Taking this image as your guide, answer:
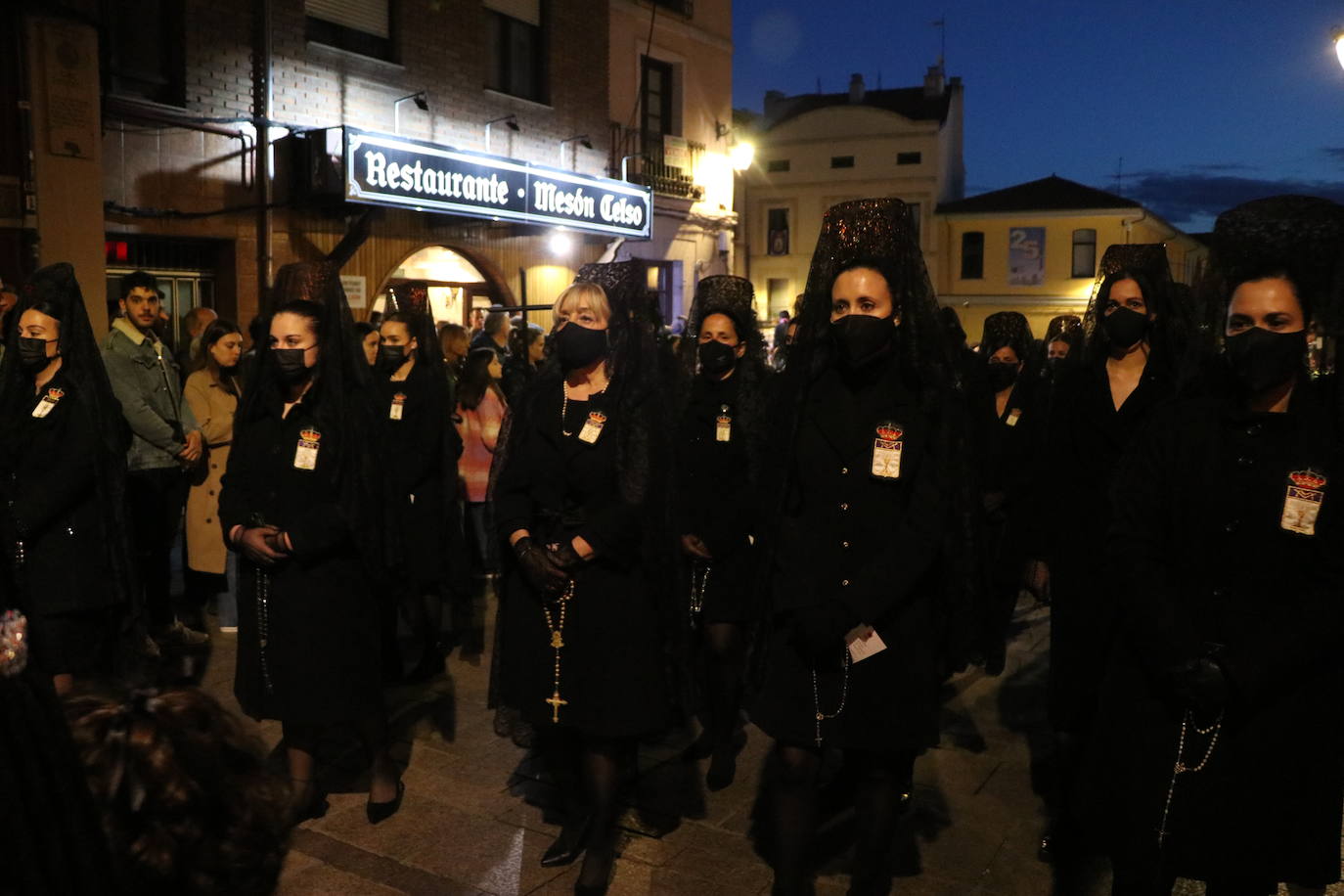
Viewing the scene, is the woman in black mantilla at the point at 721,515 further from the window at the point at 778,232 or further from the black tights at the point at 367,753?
the window at the point at 778,232

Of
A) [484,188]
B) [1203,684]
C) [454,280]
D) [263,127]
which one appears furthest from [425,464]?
[454,280]

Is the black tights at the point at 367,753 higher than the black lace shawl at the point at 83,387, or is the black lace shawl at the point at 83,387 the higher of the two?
the black lace shawl at the point at 83,387

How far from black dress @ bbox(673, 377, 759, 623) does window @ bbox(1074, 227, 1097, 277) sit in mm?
41455

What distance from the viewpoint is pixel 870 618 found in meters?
3.45

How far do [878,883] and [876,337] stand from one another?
179 cm

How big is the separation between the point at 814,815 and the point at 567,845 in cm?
116

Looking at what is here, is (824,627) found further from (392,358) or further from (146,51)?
(146,51)

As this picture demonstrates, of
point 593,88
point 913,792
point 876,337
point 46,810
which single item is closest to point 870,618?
point 876,337

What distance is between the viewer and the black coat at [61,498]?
4.87 metres

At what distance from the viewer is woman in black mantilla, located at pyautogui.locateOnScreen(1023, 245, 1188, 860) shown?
4594 mm

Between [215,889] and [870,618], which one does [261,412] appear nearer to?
[870,618]

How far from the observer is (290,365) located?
4.38 meters

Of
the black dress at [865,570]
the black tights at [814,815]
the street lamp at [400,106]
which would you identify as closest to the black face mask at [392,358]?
the black dress at [865,570]

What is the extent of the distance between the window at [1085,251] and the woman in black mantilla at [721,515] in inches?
1627
